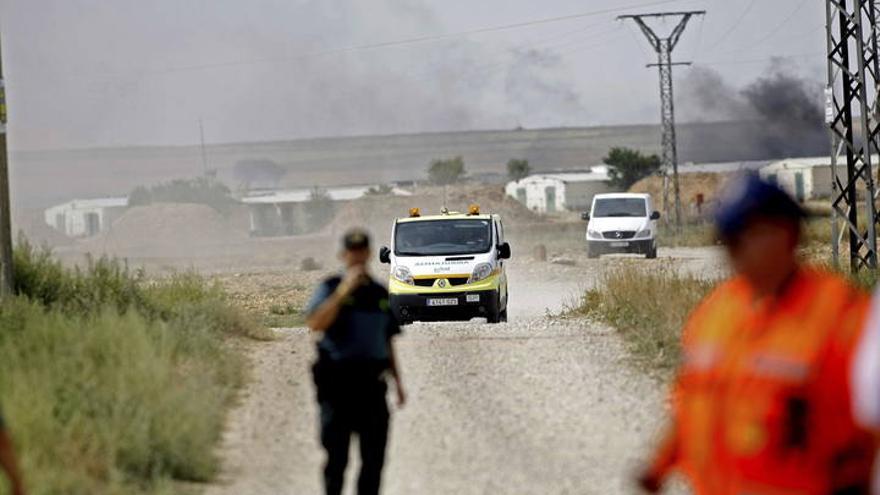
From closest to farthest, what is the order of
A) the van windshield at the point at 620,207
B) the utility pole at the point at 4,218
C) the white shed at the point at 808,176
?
the utility pole at the point at 4,218 → the van windshield at the point at 620,207 → the white shed at the point at 808,176

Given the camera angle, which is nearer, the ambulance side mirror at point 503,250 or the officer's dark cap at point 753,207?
the officer's dark cap at point 753,207

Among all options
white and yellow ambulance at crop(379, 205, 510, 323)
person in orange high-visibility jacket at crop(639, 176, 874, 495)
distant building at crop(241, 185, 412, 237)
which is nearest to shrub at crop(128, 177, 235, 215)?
distant building at crop(241, 185, 412, 237)

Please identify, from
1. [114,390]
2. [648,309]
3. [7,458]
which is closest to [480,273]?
[648,309]

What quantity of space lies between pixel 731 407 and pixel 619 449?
7.79 m

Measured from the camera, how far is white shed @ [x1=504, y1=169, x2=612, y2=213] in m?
131

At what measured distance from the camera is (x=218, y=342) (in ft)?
61.7

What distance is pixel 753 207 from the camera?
511 centimetres

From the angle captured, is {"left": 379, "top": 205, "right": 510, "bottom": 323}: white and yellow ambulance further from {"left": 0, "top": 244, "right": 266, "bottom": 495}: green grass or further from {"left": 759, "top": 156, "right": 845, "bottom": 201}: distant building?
{"left": 759, "top": 156, "right": 845, "bottom": 201}: distant building

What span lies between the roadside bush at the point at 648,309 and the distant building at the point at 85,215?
104m

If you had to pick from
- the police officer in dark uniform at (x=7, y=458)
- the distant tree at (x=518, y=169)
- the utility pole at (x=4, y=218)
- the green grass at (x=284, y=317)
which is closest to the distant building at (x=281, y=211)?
the distant tree at (x=518, y=169)

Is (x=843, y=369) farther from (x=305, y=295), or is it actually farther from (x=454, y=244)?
(x=305, y=295)

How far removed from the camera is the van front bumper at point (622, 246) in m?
50.1

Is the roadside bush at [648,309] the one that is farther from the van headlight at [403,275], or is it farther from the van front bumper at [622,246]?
the van front bumper at [622,246]

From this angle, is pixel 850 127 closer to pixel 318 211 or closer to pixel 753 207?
pixel 753 207
